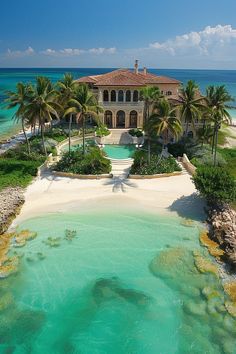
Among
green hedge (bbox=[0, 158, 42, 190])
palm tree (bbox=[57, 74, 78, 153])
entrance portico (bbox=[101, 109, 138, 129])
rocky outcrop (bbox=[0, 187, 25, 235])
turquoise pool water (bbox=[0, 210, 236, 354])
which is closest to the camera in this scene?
turquoise pool water (bbox=[0, 210, 236, 354])

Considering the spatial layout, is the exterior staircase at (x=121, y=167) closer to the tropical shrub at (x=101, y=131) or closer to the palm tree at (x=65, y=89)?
the tropical shrub at (x=101, y=131)

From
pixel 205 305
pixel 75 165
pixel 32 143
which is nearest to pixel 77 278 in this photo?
pixel 205 305

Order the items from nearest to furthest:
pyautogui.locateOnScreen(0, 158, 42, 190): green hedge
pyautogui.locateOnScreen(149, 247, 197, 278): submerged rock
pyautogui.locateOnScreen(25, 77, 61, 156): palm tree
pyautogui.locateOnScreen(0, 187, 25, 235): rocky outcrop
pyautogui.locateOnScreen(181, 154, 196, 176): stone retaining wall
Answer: pyautogui.locateOnScreen(149, 247, 197, 278): submerged rock
pyautogui.locateOnScreen(0, 187, 25, 235): rocky outcrop
pyautogui.locateOnScreen(0, 158, 42, 190): green hedge
pyautogui.locateOnScreen(25, 77, 61, 156): palm tree
pyautogui.locateOnScreen(181, 154, 196, 176): stone retaining wall

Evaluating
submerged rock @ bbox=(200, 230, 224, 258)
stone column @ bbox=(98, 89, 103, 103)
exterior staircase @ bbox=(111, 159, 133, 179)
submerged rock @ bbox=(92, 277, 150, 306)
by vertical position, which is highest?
stone column @ bbox=(98, 89, 103, 103)

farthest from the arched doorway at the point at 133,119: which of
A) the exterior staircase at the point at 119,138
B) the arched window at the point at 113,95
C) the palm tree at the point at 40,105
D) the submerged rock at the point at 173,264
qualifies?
the submerged rock at the point at 173,264

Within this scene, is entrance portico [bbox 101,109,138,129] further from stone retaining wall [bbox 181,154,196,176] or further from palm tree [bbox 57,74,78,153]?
stone retaining wall [bbox 181,154,196,176]

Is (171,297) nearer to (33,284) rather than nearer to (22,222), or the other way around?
(33,284)

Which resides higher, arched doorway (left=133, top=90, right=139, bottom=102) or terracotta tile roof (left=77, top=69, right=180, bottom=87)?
terracotta tile roof (left=77, top=69, right=180, bottom=87)

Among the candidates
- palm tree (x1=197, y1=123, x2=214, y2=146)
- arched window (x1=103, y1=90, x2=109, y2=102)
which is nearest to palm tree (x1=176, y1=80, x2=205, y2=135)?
palm tree (x1=197, y1=123, x2=214, y2=146)
